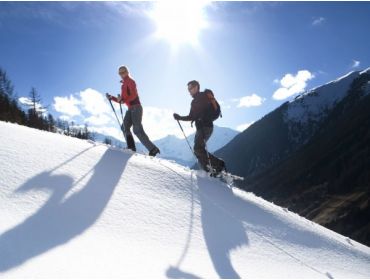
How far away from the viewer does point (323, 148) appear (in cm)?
16350

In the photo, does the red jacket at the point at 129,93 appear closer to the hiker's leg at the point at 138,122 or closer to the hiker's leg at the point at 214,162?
A: the hiker's leg at the point at 138,122

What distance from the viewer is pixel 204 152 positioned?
495 inches

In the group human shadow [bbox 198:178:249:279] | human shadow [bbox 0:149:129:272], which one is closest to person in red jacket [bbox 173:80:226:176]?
human shadow [bbox 198:178:249:279]

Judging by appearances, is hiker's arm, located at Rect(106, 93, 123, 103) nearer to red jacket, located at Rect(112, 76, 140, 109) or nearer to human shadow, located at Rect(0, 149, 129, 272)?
red jacket, located at Rect(112, 76, 140, 109)

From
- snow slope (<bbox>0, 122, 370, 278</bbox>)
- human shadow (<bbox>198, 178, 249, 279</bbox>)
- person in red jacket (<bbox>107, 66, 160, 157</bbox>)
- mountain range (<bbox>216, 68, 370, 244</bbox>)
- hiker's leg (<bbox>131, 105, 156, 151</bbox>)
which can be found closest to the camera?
snow slope (<bbox>0, 122, 370, 278</bbox>)

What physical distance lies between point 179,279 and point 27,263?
1988 mm

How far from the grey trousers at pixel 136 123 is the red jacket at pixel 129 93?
0.17 m

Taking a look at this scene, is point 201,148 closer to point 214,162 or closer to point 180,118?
point 214,162

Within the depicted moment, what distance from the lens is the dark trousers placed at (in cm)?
1242

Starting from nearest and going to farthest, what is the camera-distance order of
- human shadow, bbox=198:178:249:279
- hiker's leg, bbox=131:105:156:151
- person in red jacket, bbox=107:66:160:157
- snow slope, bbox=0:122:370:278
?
snow slope, bbox=0:122:370:278
human shadow, bbox=198:178:249:279
person in red jacket, bbox=107:66:160:157
hiker's leg, bbox=131:105:156:151

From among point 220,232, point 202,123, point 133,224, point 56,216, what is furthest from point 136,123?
point 56,216

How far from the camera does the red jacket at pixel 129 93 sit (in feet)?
42.1

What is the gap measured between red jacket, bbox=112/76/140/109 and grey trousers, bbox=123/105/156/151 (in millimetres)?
171

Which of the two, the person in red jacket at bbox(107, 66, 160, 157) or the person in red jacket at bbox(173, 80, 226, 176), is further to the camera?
the person in red jacket at bbox(107, 66, 160, 157)
